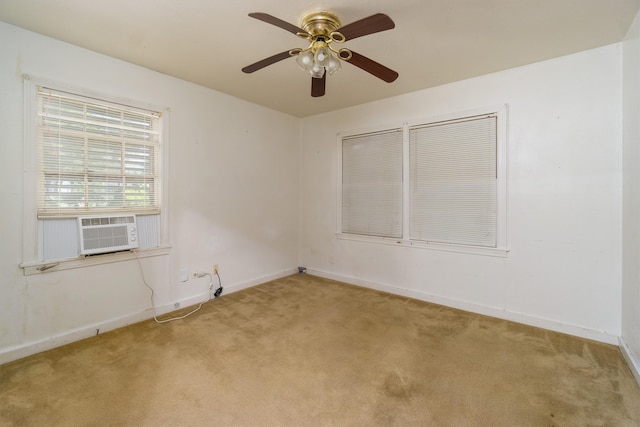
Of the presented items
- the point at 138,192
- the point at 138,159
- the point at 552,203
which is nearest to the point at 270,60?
the point at 138,159

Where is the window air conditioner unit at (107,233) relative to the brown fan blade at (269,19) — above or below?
below

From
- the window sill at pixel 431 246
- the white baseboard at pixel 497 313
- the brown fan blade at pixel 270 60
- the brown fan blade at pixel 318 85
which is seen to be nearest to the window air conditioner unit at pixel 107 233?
the brown fan blade at pixel 270 60

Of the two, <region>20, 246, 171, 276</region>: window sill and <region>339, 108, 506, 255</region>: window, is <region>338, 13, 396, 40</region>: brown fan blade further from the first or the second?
<region>20, 246, 171, 276</region>: window sill

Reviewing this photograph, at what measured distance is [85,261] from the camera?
2566 mm

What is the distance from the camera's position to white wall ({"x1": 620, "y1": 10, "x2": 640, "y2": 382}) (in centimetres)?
205

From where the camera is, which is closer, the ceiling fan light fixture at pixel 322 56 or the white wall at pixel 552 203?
the ceiling fan light fixture at pixel 322 56

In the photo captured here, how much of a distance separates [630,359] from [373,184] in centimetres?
281

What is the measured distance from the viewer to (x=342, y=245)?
427 cm

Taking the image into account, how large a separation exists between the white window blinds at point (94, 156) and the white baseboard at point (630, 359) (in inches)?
166

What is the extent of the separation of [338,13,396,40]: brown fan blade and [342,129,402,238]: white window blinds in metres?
2.04

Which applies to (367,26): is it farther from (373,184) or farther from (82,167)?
(82,167)

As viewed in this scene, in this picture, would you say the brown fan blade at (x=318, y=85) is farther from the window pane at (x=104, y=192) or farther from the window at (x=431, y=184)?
the window pane at (x=104, y=192)

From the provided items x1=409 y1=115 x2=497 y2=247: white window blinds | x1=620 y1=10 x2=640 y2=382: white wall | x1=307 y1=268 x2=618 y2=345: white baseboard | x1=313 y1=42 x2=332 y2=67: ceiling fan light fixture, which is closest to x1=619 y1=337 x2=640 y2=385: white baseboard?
x1=620 y1=10 x2=640 y2=382: white wall

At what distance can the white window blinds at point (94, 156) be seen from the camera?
2385mm
